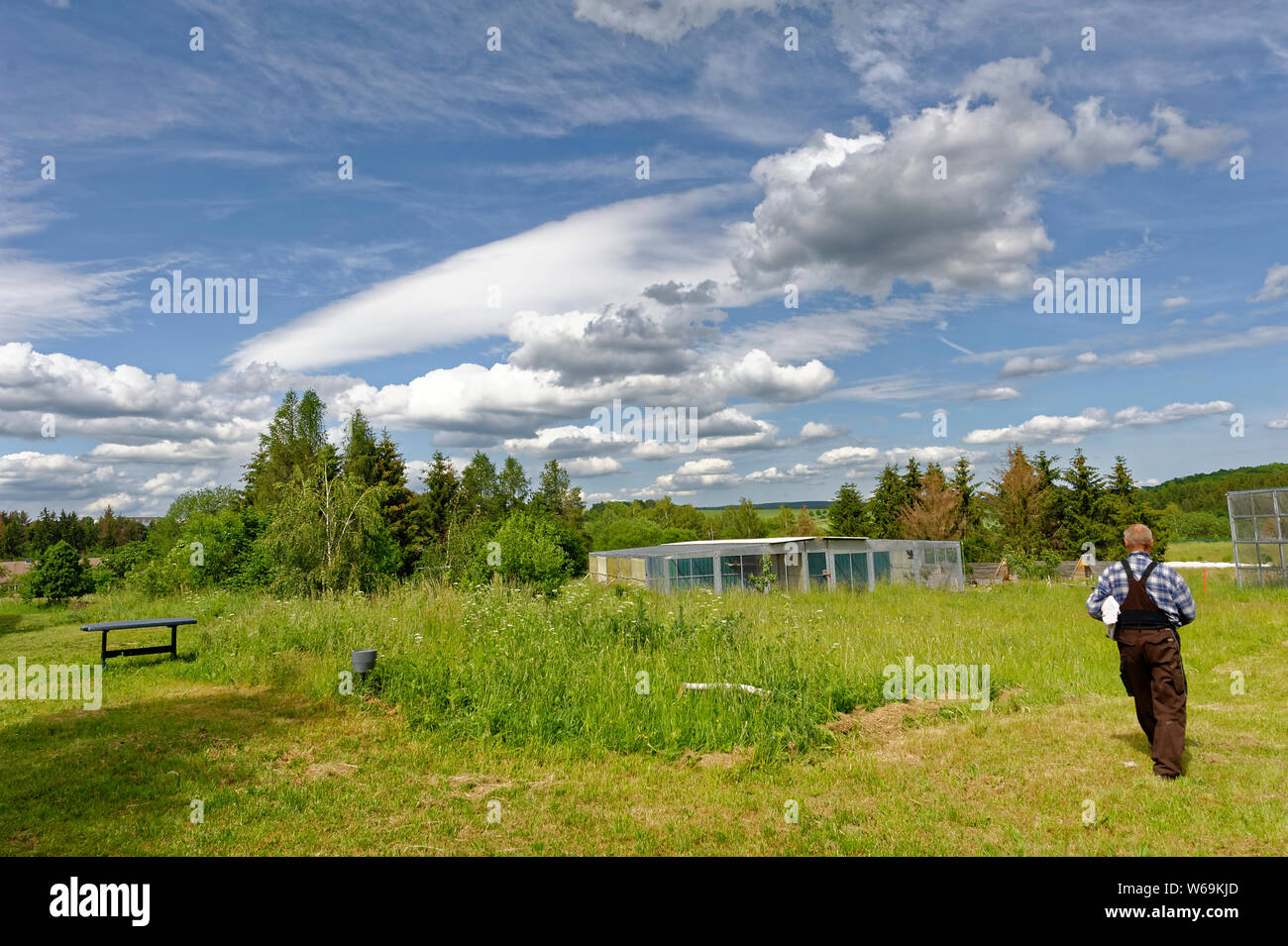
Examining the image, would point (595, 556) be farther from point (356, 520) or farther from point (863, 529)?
point (356, 520)

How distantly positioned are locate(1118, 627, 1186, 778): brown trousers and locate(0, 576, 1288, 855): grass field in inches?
9.3

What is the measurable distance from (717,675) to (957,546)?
28213mm

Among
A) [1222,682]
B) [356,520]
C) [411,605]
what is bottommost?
[1222,682]

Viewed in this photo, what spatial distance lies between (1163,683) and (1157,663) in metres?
0.18

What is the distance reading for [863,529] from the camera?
55.4 metres

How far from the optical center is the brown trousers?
6.24m

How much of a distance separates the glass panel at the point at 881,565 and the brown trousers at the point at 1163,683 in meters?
26.4

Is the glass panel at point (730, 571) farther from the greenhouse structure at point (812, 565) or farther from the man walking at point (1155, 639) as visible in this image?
the man walking at point (1155, 639)

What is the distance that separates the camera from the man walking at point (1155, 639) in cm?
625

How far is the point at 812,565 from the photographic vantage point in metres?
31.0

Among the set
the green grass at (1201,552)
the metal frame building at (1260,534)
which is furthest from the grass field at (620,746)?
the green grass at (1201,552)
